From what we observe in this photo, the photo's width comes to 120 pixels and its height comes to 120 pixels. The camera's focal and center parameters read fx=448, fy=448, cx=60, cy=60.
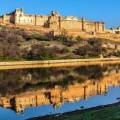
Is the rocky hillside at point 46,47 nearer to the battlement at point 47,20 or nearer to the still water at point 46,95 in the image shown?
the battlement at point 47,20

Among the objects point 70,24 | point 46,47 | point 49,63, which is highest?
point 70,24

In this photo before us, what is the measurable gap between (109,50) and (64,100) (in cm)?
7844

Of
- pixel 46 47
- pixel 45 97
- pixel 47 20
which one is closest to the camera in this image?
pixel 45 97

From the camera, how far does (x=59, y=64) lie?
76125 mm

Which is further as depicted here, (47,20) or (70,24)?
(70,24)

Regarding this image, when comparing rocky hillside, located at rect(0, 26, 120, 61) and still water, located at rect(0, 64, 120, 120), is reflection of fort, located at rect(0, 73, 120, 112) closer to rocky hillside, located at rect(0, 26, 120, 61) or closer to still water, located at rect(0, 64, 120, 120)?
still water, located at rect(0, 64, 120, 120)

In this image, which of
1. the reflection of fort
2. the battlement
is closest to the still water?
the reflection of fort

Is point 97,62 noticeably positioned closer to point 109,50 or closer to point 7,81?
point 109,50

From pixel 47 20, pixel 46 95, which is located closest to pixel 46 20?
pixel 47 20

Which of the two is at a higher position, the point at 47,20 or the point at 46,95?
the point at 47,20

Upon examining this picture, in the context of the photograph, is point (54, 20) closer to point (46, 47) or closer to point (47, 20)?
point (47, 20)

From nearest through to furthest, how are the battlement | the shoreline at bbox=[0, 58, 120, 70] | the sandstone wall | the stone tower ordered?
the shoreline at bbox=[0, 58, 120, 70], the battlement, the stone tower, the sandstone wall

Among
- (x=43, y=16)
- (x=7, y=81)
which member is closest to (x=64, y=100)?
(x=7, y=81)

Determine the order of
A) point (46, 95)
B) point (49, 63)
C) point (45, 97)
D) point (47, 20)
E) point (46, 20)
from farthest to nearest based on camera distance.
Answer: point (46, 20), point (47, 20), point (49, 63), point (46, 95), point (45, 97)
